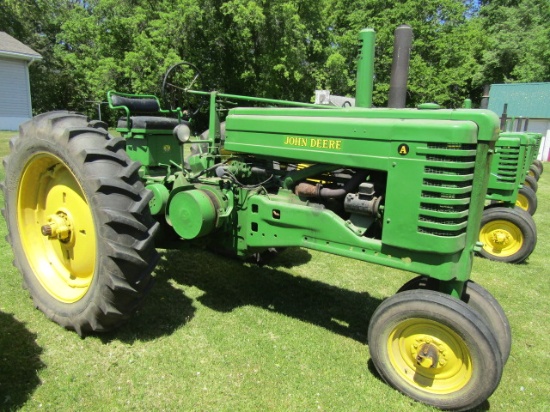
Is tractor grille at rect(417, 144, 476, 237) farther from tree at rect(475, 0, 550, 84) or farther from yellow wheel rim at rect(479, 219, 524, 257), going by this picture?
tree at rect(475, 0, 550, 84)

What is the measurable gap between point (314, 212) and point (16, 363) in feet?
6.63

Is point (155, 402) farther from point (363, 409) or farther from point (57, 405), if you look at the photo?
point (363, 409)

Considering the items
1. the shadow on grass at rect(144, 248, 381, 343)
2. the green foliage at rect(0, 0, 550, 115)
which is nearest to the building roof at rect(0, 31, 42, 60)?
the green foliage at rect(0, 0, 550, 115)

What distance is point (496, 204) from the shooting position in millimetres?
5691

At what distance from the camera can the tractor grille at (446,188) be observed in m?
2.29

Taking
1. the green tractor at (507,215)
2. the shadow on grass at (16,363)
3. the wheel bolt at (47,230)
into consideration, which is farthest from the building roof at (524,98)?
the shadow on grass at (16,363)

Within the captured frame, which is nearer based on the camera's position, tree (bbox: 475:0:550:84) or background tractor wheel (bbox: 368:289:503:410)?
background tractor wheel (bbox: 368:289:503:410)

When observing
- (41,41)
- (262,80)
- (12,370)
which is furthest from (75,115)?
(41,41)

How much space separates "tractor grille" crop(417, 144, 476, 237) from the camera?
2289 mm

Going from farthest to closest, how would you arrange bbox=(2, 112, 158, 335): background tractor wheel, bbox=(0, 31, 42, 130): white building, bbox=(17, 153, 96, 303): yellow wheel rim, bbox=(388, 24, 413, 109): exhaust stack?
bbox=(0, 31, 42, 130): white building
bbox=(17, 153, 96, 303): yellow wheel rim
bbox=(388, 24, 413, 109): exhaust stack
bbox=(2, 112, 158, 335): background tractor wheel

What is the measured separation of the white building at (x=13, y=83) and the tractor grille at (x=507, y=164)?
20.3 m

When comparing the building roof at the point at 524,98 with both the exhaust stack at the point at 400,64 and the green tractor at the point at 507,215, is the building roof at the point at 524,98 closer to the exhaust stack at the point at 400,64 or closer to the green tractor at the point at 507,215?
the green tractor at the point at 507,215

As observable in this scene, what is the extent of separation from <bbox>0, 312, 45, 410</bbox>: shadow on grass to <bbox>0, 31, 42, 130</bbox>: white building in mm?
19798

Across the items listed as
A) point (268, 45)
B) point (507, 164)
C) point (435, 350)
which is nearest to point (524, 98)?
point (268, 45)
